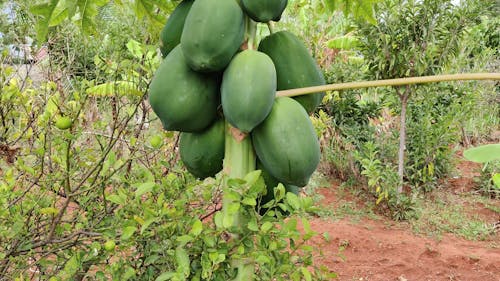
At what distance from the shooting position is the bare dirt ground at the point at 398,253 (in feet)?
10.7

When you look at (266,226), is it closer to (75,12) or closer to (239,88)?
(239,88)

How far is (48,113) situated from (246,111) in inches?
30.2

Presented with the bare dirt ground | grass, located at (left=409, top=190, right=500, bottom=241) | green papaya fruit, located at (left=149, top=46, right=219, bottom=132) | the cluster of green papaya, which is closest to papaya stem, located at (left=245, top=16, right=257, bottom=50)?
the cluster of green papaya

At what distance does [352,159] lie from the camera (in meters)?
5.34

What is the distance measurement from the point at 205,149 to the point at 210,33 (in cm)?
28

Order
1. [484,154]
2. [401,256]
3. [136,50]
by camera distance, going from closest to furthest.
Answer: [484,154] < [136,50] < [401,256]

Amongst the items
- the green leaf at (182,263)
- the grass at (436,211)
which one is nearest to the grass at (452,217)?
the grass at (436,211)

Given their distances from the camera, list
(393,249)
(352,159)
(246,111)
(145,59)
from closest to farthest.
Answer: (246,111) → (145,59) → (393,249) → (352,159)

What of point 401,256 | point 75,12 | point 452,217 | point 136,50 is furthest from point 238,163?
point 452,217

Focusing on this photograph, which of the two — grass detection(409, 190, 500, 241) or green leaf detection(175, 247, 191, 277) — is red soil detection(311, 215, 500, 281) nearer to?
grass detection(409, 190, 500, 241)

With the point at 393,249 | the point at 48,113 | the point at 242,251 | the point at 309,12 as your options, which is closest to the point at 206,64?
the point at 242,251

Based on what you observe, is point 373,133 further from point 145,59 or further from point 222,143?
point 222,143

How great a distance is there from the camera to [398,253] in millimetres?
3607

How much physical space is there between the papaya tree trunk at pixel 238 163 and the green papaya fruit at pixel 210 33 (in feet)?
0.52
